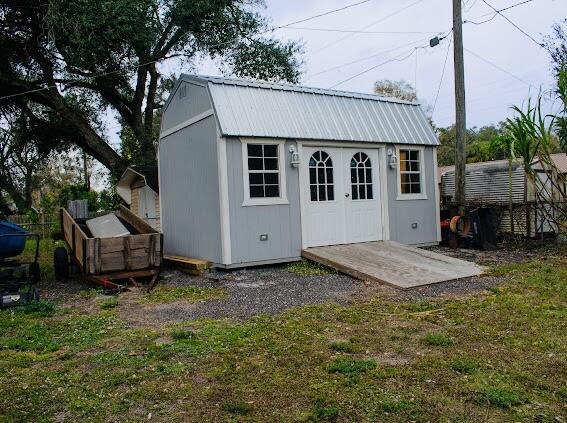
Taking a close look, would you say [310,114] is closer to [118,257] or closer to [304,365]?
[118,257]

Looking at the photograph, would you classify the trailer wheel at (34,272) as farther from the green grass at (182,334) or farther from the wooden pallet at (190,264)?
the green grass at (182,334)

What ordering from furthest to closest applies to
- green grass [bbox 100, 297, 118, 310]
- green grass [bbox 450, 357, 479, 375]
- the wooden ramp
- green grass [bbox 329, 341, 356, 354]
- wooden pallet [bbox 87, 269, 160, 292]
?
wooden pallet [bbox 87, 269, 160, 292]
the wooden ramp
green grass [bbox 100, 297, 118, 310]
green grass [bbox 329, 341, 356, 354]
green grass [bbox 450, 357, 479, 375]

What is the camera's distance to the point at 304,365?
11.3 ft

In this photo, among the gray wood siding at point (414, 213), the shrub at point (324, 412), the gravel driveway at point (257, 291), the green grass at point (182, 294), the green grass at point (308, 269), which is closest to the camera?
the shrub at point (324, 412)

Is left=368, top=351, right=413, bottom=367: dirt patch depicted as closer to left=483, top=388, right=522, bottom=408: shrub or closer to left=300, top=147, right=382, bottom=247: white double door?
left=483, top=388, right=522, bottom=408: shrub

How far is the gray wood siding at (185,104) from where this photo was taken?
8375 millimetres

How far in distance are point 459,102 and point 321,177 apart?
4.01m

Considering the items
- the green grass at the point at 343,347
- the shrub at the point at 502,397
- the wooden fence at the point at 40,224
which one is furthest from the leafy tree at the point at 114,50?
the shrub at the point at 502,397

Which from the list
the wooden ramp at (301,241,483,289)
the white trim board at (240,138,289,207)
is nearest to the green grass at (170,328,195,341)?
the wooden ramp at (301,241,483,289)

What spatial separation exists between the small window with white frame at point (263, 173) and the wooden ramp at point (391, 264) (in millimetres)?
1210

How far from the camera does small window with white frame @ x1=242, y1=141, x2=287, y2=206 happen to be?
805cm

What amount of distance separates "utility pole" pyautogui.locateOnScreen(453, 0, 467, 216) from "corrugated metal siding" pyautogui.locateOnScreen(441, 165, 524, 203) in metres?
1.60

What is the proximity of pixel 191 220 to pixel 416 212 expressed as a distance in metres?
4.77

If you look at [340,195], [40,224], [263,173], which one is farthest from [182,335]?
[40,224]
